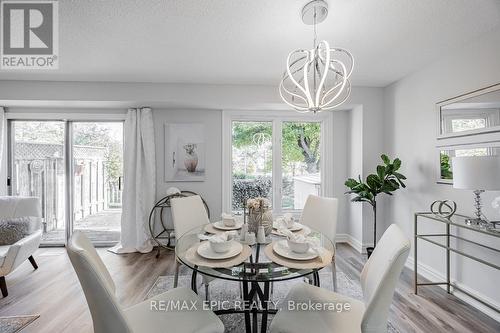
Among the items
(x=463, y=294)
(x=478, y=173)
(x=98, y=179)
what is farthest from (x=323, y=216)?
(x=98, y=179)

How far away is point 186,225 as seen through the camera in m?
2.43

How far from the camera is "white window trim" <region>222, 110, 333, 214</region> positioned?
3844mm

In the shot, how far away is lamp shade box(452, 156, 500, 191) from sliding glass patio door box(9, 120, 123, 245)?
429cm

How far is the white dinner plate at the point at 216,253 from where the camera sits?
1.43 meters

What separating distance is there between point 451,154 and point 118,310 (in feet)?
10.2

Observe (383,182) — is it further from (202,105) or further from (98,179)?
(98,179)

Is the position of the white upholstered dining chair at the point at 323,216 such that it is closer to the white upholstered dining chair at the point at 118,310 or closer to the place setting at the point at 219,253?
the place setting at the point at 219,253

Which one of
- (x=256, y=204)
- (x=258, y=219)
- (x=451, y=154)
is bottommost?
(x=258, y=219)

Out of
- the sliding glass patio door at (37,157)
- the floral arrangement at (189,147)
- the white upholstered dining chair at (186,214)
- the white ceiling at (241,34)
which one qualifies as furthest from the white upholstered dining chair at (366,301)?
the sliding glass patio door at (37,157)

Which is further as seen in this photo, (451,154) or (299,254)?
(451,154)

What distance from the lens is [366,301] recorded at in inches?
54.2

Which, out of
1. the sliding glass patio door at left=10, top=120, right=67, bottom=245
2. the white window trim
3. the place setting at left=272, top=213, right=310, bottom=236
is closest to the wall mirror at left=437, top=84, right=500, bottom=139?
the white window trim

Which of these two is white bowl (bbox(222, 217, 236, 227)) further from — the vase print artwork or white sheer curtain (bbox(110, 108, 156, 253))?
white sheer curtain (bbox(110, 108, 156, 253))

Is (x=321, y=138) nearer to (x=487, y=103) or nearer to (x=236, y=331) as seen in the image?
(x=487, y=103)
